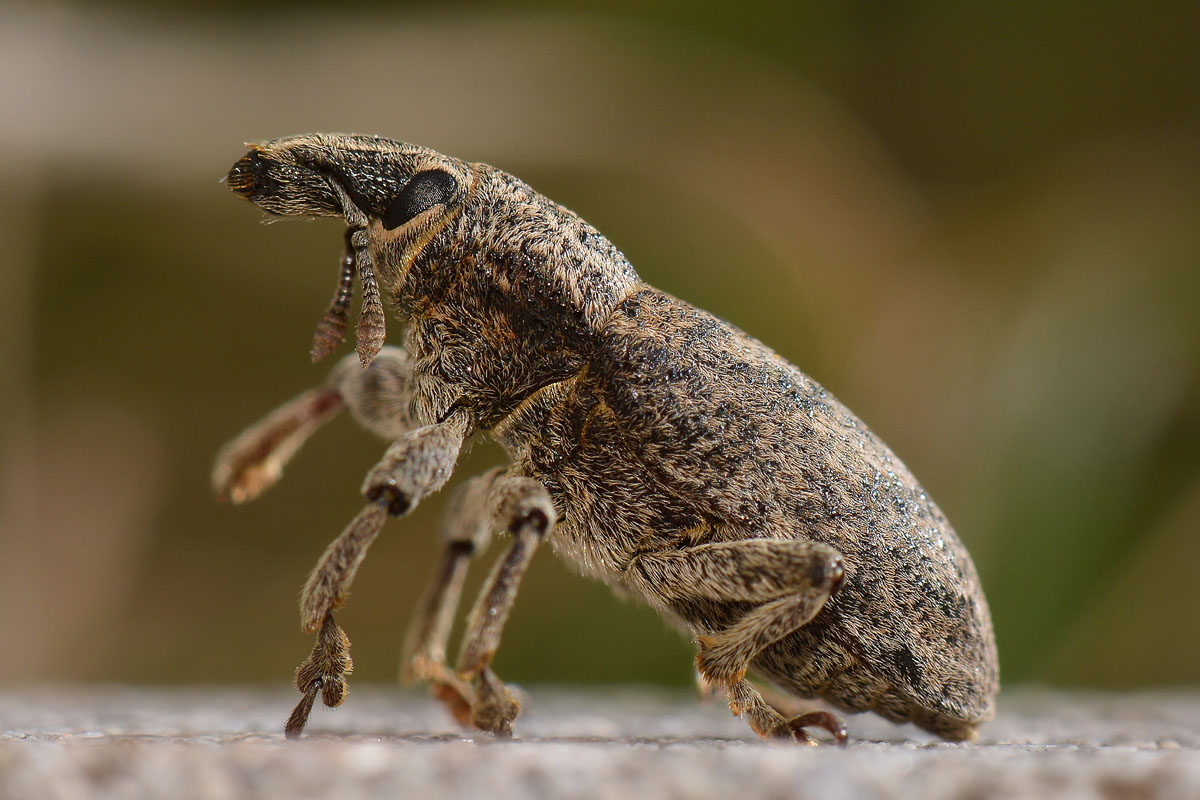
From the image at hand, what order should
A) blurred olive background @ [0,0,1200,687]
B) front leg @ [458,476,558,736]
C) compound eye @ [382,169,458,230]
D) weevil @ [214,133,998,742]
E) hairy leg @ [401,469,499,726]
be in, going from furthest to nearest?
blurred olive background @ [0,0,1200,687] → hairy leg @ [401,469,499,726] → compound eye @ [382,169,458,230] → weevil @ [214,133,998,742] → front leg @ [458,476,558,736]

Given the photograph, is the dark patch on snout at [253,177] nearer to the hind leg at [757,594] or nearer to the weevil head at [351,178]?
the weevil head at [351,178]

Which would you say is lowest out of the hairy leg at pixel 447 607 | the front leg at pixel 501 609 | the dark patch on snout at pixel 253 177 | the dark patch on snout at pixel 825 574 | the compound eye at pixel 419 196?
the hairy leg at pixel 447 607

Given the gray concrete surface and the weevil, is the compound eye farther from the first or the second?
the gray concrete surface

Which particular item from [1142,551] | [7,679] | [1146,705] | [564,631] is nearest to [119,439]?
[7,679]

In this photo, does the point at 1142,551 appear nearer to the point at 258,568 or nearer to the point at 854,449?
the point at 854,449

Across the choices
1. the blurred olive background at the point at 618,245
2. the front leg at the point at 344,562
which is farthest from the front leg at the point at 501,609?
the blurred olive background at the point at 618,245

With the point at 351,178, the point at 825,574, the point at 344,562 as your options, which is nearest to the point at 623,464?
the point at 825,574

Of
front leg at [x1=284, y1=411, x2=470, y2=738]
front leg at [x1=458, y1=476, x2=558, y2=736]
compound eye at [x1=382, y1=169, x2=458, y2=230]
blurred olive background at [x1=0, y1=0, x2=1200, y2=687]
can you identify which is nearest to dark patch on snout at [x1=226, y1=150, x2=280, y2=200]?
compound eye at [x1=382, y1=169, x2=458, y2=230]
